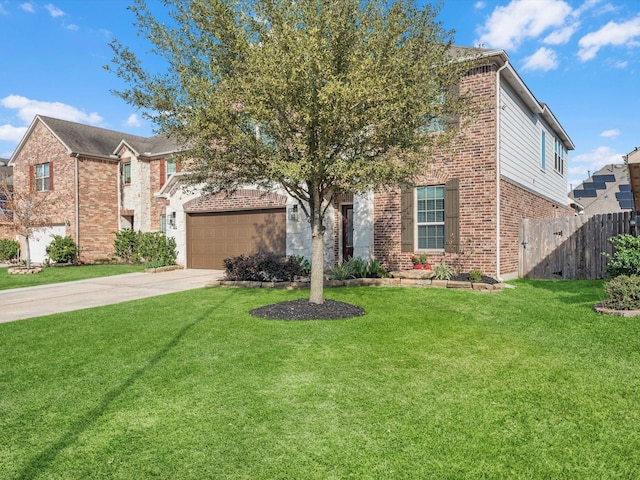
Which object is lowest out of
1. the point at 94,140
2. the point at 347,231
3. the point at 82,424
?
the point at 82,424

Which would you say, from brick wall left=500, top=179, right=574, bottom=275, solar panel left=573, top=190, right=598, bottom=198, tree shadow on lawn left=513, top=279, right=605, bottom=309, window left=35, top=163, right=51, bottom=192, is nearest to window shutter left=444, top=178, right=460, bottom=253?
brick wall left=500, top=179, right=574, bottom=275

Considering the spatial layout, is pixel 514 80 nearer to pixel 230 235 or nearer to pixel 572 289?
pixel 572 289

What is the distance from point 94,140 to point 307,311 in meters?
22.0

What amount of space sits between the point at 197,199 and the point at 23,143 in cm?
1501

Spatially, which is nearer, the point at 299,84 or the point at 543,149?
the point at 299,84

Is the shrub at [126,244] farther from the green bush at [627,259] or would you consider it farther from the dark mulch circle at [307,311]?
the green bush at [627,259]

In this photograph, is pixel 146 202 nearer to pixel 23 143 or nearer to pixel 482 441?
pixel 23 143

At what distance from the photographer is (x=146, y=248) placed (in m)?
19.3

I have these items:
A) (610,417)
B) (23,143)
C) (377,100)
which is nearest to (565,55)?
(377,100)

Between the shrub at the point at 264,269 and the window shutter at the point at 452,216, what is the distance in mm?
4479

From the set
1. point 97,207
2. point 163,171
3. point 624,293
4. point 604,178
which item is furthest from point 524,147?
point 604,178

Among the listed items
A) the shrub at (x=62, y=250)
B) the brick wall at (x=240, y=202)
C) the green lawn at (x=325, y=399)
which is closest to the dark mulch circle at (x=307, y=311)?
the green lawn at (x=325, y=399)

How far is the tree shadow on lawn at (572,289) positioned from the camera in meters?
8.71

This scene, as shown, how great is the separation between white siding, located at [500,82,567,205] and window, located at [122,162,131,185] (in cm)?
1951
